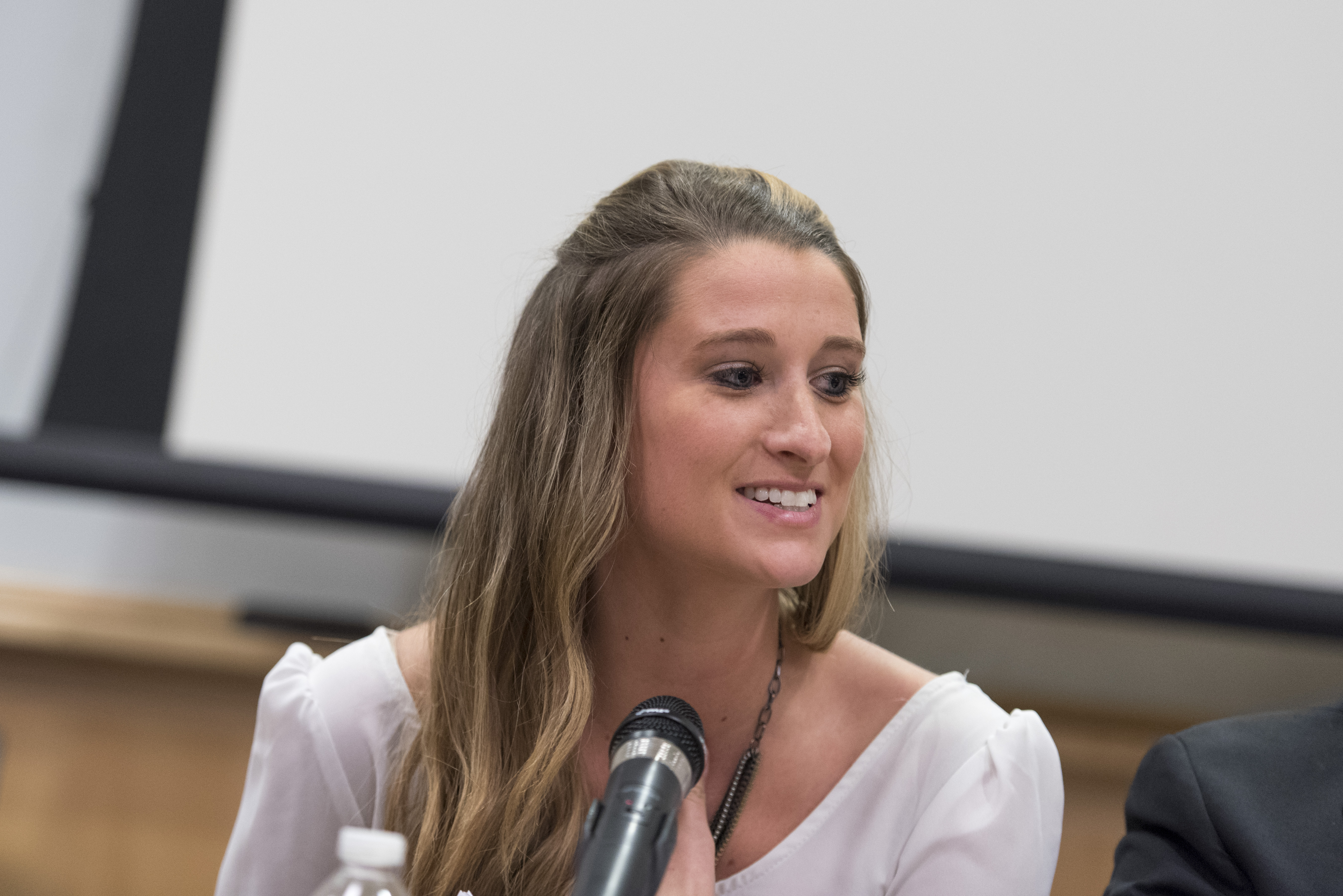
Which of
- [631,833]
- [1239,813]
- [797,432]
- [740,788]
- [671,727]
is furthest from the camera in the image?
[740,788]

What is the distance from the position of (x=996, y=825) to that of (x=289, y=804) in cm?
81

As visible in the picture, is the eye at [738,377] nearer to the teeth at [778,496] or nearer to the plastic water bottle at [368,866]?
the teeth at [778,496]

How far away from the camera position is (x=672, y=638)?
146 centimetres

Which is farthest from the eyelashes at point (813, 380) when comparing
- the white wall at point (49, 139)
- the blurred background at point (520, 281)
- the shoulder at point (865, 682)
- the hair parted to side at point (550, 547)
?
the white wall at point (49, 139)

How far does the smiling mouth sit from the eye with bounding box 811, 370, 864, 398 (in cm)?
13

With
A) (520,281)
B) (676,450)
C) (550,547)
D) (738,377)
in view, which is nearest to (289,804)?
(550,547)

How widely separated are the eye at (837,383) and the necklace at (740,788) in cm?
39

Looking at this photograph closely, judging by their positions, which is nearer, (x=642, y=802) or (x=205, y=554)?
(x=642, y=802)

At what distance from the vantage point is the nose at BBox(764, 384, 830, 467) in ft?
4.17

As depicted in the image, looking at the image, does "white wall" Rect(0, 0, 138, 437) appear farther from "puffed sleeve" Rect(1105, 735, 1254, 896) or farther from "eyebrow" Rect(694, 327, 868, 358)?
"puffed sleeve" Rect(1105, 735, 1254, 896)

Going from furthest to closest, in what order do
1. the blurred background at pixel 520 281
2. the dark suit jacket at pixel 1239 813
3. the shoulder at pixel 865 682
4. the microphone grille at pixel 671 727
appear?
the blurred background at pixel 520 281 < the shoulder at pixel 865 682 < the dark suit jacket at pixel 1239 813 < the microphone grille at pixel 671 727

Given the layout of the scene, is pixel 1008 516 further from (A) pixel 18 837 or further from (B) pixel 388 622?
(A) pixel 18 837

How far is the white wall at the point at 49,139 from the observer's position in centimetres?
251

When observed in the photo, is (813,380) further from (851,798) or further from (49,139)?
(49,139)
